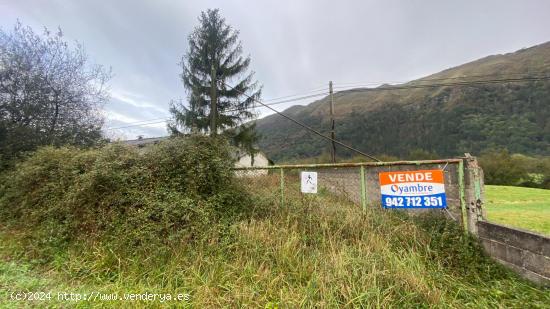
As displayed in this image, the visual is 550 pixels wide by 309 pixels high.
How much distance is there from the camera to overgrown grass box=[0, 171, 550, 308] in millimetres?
2672

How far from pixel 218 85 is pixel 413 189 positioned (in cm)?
1435

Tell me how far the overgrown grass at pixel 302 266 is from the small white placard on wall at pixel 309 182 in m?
0.28

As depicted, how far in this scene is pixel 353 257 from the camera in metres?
3.19

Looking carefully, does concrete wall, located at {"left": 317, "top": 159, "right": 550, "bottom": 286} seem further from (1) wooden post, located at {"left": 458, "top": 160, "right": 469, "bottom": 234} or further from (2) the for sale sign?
(2) the for sale sign

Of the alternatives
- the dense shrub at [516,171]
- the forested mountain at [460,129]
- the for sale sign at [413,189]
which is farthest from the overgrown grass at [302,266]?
the forested mountain at [460,129]

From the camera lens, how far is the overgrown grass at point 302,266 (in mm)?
2672

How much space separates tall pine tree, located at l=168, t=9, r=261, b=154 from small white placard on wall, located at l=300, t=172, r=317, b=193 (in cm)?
1155

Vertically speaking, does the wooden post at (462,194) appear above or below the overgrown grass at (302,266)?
above

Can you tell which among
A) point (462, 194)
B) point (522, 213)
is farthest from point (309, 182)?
point (522, 213)

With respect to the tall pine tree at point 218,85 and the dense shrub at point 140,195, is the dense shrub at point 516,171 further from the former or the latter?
the dense shrub at point 140,195

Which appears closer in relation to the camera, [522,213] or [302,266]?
[302,266]

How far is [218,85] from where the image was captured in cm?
1602

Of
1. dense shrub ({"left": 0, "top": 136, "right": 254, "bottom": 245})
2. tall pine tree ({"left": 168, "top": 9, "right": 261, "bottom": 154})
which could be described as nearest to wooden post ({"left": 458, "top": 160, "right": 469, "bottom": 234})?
dense shrub ({"left": 0, "top": 136, "right": 254, "bottom": 245})

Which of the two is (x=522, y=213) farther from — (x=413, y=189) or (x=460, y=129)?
(x=460, y=129)
